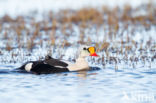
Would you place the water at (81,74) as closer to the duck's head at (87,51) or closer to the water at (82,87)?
the water at (82,87)

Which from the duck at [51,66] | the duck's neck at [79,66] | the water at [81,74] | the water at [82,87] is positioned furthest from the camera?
the duck's neck at [79,66]

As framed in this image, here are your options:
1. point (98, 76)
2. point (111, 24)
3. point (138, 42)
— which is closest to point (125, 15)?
point (111, 24)

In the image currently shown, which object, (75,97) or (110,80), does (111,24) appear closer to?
(110,80)

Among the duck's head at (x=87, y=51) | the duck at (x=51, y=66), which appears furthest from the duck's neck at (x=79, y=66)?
the duck's head at (x=87, y=51)

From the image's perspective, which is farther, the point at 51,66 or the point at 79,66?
the point at 79,66

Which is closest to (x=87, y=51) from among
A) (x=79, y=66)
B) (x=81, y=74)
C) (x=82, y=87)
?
(x=79, y=66)

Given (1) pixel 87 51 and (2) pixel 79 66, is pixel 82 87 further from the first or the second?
(1) pixel 87 51

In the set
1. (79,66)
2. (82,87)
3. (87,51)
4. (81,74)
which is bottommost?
(82,87)

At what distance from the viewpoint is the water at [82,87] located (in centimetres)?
669

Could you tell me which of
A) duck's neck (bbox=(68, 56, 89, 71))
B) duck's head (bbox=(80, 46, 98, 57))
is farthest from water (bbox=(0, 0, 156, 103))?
duck's head (bbox=(80, 46, 98, 57))

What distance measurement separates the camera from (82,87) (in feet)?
24.8

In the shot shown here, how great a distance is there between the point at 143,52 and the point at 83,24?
5468 millimetres

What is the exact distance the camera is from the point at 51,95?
6.95m

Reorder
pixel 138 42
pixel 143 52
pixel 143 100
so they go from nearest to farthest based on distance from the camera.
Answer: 1. pixel 143 100
2. pixel 143 52
3. pixel 138 42
